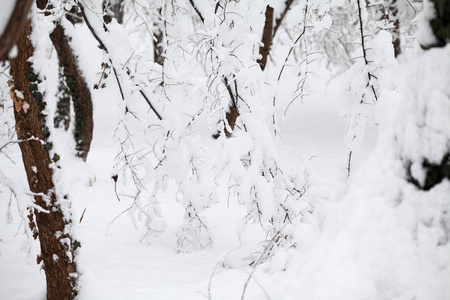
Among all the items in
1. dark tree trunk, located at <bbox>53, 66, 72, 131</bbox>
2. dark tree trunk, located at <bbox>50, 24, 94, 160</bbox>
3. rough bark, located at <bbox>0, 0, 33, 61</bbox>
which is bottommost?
rough bark, located at <bbox>0, 0, 33, 61</bbox>

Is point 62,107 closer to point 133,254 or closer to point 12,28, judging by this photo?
point 133,254

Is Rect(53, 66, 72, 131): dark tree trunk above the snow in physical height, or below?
above

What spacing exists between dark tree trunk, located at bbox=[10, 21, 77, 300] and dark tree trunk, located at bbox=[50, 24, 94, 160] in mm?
3462

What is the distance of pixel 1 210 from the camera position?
6035 mm

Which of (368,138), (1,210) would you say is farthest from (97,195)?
(368,138)

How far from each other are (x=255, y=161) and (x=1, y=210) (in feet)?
13.4

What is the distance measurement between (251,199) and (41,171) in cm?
179

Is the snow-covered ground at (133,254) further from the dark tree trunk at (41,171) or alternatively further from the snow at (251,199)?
the dark tree trunk at (41,171)

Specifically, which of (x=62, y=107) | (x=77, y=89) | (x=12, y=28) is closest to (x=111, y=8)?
(x=62, y=107)

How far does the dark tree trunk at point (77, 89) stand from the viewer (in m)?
6.33

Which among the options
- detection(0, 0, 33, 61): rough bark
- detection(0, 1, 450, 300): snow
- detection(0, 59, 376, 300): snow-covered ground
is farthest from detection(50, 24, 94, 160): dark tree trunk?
detection(0, 0, 33, 61): rough bark

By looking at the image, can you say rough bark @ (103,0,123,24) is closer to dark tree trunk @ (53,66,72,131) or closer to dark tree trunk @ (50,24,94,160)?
dark tree trunk @ (50,24,94,160)

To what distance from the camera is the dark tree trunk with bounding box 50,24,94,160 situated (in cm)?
633

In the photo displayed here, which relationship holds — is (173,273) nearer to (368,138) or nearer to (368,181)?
(368,181)
